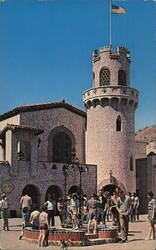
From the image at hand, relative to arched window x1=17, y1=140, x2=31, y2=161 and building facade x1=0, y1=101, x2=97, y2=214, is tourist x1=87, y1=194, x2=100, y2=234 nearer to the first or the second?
building facade x1=0, y1=101, x2=97, y2=214

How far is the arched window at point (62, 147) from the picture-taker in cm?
3416

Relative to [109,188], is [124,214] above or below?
below

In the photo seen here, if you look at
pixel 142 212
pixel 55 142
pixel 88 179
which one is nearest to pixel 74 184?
pixel 88 179

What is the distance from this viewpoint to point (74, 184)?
105 ft

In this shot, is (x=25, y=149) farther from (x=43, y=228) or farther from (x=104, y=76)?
(x=43, y=228)

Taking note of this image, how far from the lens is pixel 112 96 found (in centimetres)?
3322

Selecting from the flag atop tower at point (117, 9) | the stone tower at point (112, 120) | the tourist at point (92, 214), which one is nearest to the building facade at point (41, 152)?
the stone tower at point (112, 120)

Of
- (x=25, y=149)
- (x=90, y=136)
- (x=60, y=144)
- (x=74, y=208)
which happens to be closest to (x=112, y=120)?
(x=90, y=136)

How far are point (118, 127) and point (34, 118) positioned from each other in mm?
6491

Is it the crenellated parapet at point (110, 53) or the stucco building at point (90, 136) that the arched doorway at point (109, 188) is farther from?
the crenellated parapet at point (110, 53)

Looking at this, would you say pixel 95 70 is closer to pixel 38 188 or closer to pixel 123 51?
pixel 123 51

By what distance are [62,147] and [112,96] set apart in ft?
18.9

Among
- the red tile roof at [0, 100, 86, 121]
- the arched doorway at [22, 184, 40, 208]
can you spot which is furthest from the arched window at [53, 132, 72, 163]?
the arched doorway at [22, 184, 40, 208]

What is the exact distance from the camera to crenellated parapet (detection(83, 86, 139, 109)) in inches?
Answer: 1312
